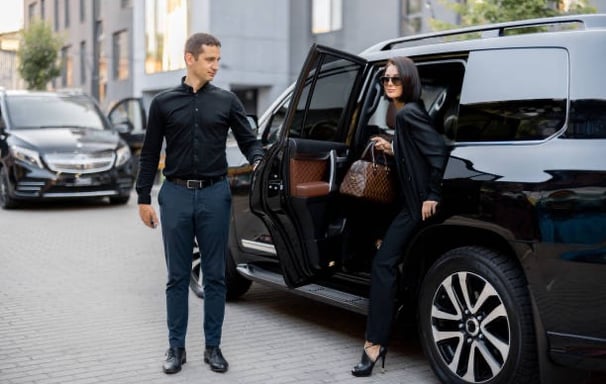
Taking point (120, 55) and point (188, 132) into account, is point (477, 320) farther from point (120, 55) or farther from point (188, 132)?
point (120, 55)

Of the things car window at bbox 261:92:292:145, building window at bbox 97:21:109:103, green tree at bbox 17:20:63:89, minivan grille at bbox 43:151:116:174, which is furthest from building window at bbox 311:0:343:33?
car window at bbox 261:92:292:145

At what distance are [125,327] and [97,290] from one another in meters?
1.35

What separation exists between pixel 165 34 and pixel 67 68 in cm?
1889

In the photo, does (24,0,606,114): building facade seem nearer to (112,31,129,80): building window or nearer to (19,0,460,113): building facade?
(19,0,460,113): building facade

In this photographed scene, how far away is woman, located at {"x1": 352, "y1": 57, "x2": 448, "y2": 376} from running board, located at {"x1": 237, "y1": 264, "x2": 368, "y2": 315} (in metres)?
0.21

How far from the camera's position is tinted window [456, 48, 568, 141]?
12.8ft

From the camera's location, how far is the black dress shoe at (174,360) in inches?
183

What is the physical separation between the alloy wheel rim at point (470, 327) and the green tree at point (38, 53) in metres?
38.5

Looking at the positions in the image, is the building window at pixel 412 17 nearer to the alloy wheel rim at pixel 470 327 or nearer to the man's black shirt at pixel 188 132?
the man's black shirt at pixel 188 132

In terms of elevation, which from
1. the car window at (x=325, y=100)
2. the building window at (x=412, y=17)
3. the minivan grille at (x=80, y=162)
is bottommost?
the minivan grille at (x=80, y=162)

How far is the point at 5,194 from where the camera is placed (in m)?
12.8

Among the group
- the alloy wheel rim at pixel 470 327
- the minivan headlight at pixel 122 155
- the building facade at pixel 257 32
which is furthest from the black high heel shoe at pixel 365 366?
the building facade at pixel 257 32

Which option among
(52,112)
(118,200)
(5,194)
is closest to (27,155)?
(5,194)

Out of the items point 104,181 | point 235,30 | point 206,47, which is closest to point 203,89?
point 206,47
